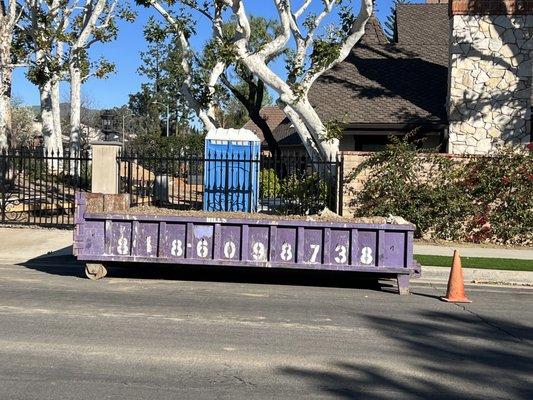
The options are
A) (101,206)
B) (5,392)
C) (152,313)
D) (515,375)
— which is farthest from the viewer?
(101,206)

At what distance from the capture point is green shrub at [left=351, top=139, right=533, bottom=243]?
16000 millimetres

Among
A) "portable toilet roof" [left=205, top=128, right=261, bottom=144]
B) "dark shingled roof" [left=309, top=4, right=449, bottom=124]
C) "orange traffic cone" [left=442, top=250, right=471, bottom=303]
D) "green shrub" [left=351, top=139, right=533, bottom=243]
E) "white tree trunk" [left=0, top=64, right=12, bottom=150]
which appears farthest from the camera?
"dark shingled roof" [left=309, top=4, right=449, bottom=124]

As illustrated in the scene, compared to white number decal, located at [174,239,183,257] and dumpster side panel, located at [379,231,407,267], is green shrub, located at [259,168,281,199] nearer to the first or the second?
white number decal, located at [174,239,183,257]

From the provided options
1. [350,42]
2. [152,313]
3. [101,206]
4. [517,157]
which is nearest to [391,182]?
[517,157]

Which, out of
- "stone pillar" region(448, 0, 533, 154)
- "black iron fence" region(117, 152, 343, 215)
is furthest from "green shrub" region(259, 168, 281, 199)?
"stone pillar" region(448, 0, 533, 154)

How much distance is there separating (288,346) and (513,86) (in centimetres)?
1388

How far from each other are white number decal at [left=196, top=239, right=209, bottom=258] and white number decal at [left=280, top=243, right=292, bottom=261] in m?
1.20

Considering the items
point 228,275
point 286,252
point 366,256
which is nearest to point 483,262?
point 366,256

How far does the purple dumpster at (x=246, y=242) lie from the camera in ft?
32.5

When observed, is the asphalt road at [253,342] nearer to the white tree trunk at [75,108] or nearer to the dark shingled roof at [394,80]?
the dark shingled roof at [394,80]

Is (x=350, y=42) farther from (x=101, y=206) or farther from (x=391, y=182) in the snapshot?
(x=101, y=206)

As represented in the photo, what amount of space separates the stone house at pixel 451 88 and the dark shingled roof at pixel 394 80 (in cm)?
3

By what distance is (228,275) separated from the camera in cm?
1172

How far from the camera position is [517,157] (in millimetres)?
15938
